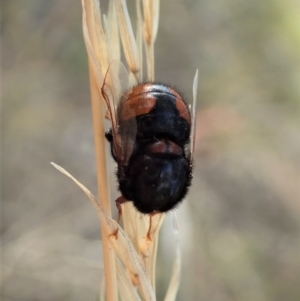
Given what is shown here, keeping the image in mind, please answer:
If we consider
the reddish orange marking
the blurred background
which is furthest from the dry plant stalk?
the blurred background

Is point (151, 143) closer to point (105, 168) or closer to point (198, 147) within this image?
point (105, 168)

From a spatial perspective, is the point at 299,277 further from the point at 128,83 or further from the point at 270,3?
the point at 128,83

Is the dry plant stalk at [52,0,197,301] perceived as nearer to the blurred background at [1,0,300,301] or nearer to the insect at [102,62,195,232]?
the insect at [102,62,195,232]

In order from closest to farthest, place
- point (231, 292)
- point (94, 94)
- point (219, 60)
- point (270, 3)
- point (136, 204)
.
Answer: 1. point (94, 94)
2. point (136, 204)
3. point (231, 292)
4. point (270, 3)
5. point (219, 60)

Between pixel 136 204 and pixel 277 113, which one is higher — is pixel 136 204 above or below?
above

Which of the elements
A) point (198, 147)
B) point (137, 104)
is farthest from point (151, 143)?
point (198, 147)

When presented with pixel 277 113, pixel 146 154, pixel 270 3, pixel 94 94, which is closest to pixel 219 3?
pixel 270 3

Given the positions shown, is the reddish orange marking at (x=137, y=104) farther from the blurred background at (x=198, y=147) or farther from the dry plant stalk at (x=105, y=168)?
the blurred background at (x=198, y=147)
